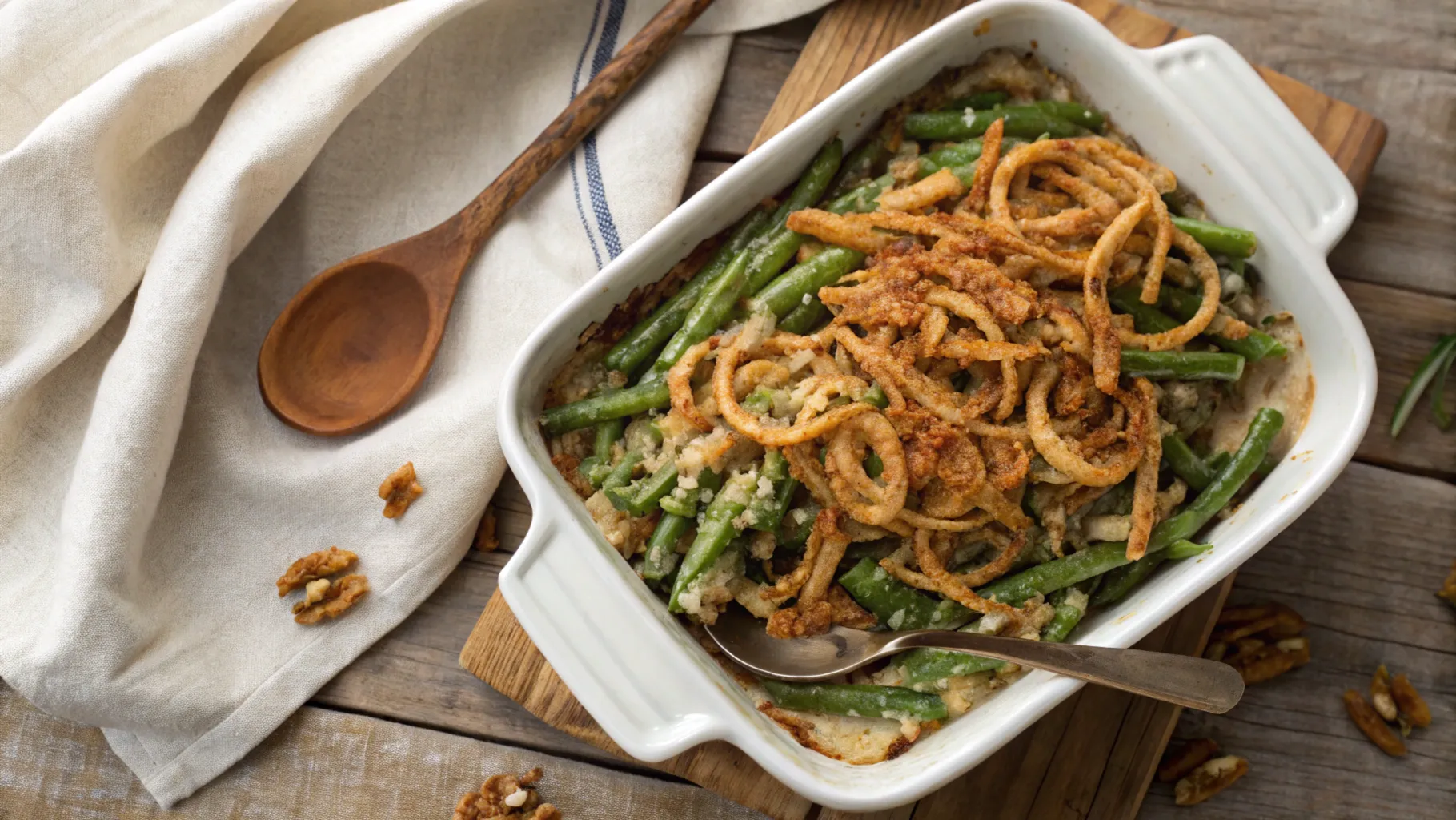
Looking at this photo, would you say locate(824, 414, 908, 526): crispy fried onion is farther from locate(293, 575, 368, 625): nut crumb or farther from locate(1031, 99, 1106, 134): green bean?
locate(293, 575, 368, 625): nut crumb

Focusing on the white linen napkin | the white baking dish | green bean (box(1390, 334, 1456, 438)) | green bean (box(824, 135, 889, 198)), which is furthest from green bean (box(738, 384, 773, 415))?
green bean (box(1390, 334, 1456, 438))

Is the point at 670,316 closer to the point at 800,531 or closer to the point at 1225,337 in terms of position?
the point at 800,531

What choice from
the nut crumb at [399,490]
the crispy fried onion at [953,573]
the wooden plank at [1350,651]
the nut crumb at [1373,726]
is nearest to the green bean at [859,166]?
the crispy fried onion at [953,573]

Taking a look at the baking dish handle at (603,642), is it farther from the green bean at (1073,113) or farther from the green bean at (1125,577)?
the green bean at (1073,113)

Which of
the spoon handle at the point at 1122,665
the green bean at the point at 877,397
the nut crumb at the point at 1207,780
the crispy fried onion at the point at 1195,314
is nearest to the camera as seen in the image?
the spoon handle at the point at 1122,665

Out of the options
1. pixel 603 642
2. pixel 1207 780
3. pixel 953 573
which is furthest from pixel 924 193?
pixel 1207 780

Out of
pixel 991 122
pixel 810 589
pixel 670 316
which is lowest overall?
pixel 810 589

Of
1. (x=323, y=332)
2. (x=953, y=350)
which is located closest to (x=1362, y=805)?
(x=953, y=350)
